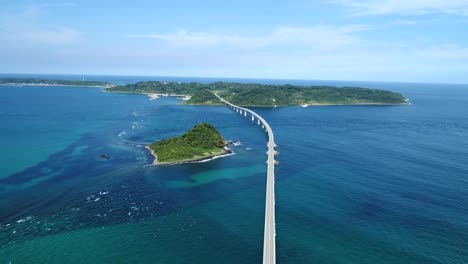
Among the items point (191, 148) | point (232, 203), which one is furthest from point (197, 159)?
point (232, 203)

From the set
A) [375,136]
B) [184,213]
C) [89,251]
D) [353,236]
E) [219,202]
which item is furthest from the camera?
[375,136]

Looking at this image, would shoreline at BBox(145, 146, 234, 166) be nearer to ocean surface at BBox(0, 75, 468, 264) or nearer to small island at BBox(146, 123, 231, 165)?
small island at BBox(146, 123, 231, 165)

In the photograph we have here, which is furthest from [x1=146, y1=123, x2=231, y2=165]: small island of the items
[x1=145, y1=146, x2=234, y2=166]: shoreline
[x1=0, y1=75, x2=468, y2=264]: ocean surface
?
[x1=0, y1=75, x2=468, y2=264]: ocean surface

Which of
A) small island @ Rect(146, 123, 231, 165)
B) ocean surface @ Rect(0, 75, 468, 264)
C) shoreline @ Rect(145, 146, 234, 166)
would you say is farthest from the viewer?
small island @ Rect(146, 123, 231, 165)

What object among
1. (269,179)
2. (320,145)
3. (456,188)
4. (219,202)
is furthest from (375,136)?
(219,202)

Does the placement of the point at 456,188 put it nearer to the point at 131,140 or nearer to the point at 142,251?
the point at 142,251

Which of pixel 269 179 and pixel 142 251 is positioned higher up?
pixel 269 179
